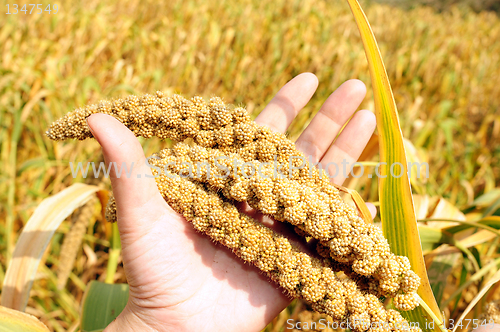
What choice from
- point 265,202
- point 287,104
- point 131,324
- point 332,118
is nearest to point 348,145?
point 332,118

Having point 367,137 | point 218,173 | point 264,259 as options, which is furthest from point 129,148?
point 367,137

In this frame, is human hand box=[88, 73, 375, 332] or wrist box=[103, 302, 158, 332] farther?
wrist box=[103, 302, 158, 332]

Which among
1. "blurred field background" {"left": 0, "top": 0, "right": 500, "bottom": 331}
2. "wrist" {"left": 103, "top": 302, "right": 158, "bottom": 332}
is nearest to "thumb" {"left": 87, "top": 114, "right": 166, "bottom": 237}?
"wrist" {"left": 103, "top": 302, "right": 158, "bottom": 332}

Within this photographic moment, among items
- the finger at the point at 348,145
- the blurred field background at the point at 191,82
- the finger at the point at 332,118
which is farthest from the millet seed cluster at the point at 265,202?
the blurred field background at the point at 191,82

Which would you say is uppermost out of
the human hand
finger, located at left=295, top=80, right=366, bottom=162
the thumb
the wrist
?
finger, located at left=295, top=80, right=366, bottom=162

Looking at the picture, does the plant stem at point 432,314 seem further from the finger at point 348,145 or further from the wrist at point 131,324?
the wrist at point 131,324

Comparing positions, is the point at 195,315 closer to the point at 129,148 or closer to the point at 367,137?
the point at 129,148

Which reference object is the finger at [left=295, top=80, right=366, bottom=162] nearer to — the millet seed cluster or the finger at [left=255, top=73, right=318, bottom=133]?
the finger at [left=255, top=73, right=318, bottom=133]
